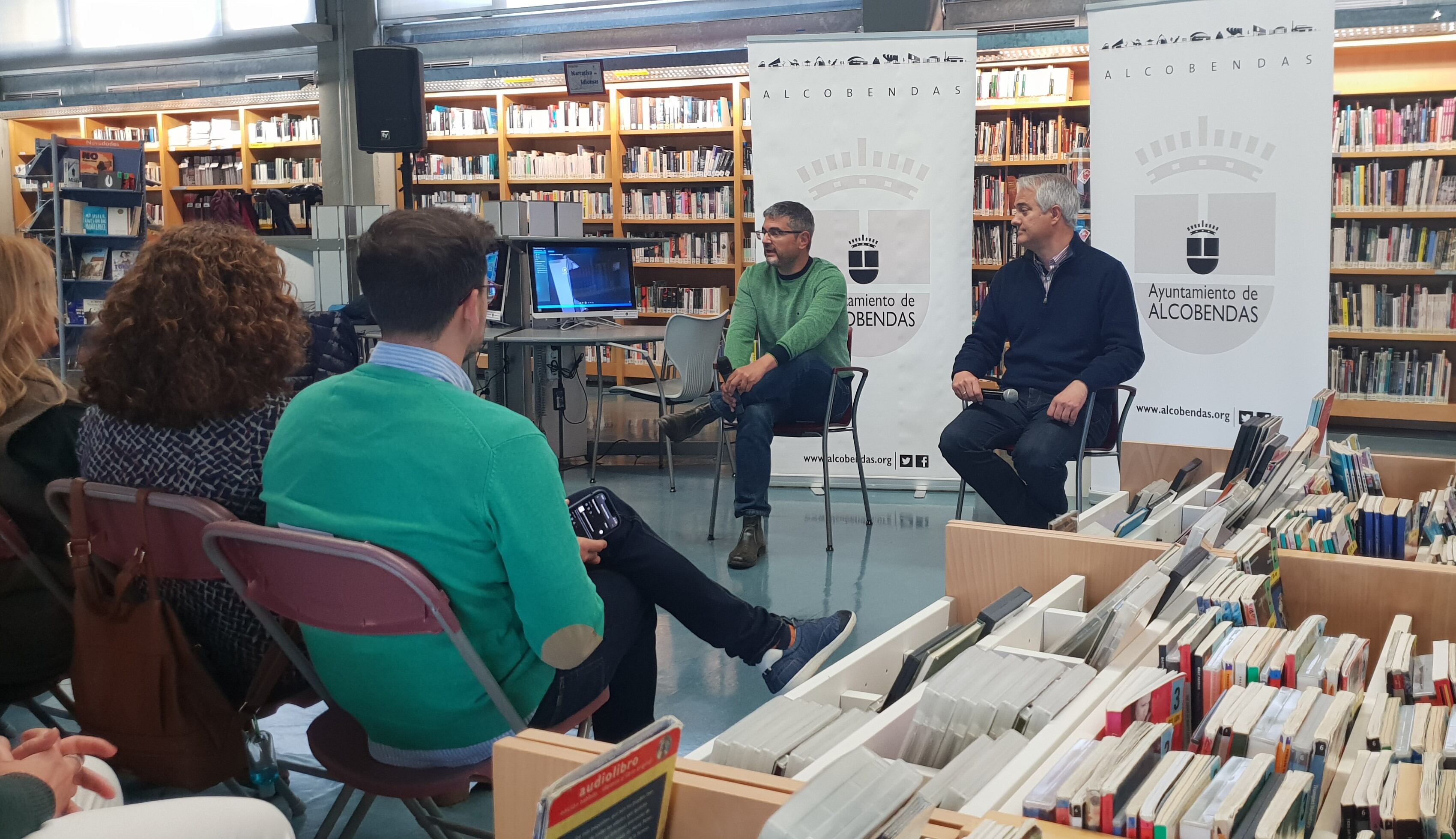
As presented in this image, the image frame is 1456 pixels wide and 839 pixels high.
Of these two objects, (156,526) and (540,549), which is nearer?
(540,549)

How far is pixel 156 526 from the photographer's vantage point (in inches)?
64.4

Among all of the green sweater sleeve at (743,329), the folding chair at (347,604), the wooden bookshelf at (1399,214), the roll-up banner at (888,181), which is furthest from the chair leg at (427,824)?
the wooden bookshelf at (1399,214)

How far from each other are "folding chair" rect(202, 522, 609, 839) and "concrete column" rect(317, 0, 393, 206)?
8.48 meters

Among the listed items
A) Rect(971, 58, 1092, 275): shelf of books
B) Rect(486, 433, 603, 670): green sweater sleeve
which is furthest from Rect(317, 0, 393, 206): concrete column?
Rect(486, 433, 603, 670): green sweater sleeve

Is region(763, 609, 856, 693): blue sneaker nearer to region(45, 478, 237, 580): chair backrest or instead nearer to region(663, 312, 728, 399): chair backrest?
region(45, 478, 237, 580): chair backrest

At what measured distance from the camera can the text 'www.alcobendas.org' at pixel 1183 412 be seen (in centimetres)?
432

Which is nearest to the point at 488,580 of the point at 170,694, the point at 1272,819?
the point at 170,694

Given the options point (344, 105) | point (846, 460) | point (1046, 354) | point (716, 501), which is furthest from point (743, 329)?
point (344, 105)

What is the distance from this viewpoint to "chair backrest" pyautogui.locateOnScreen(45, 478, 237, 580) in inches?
63.3

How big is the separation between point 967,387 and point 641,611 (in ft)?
6.52

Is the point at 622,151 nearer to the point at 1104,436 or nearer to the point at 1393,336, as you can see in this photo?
the point at 1393,336

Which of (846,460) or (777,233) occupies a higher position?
(777,233)

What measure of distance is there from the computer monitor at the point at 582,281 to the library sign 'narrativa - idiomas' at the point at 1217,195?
2503 millimetres

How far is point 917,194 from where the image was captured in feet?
15.5
